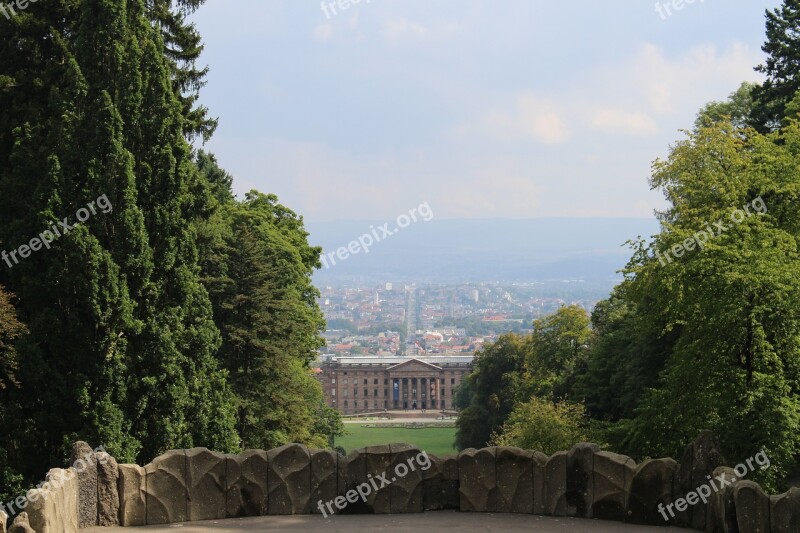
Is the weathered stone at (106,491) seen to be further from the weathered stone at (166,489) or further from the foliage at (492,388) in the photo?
the foliage at (492,388)

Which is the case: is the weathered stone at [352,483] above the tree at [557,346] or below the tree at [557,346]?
below

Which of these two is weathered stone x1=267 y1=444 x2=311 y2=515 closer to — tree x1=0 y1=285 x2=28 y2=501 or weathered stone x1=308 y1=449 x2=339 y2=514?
weathered stone x1=308 y1=449 x2=339 y2=514

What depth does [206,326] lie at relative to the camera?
26969mm

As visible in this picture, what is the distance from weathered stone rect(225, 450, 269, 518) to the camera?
18547mm

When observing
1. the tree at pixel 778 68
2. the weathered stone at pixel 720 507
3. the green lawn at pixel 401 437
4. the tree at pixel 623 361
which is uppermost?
the tree at pixel 778 68

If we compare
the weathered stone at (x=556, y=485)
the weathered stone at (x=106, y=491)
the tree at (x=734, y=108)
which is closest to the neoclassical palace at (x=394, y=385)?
the tree at (x=734, y=108)

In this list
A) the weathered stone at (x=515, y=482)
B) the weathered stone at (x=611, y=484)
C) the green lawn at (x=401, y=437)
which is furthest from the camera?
the green lawn at (x=401, y=437)

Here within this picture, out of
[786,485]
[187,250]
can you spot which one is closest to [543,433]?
[786,485]

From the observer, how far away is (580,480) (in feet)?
59.9

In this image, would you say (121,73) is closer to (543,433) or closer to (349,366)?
(543,433)

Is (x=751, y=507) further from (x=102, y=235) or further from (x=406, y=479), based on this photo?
(x=102, y=235)

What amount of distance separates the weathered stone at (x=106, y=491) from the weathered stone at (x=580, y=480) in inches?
310

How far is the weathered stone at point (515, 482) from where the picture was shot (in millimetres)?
18531

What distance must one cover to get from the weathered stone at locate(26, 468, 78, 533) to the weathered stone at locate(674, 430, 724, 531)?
992 cm
